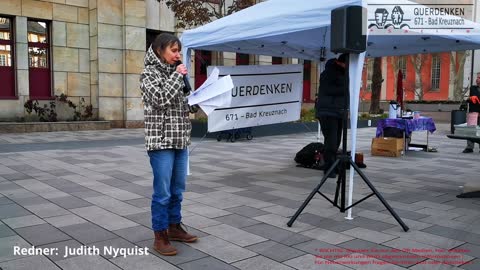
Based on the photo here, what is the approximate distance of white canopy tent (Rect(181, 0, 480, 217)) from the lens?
5.69 m

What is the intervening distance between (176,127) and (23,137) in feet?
37.3

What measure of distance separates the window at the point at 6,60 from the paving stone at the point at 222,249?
555 inches

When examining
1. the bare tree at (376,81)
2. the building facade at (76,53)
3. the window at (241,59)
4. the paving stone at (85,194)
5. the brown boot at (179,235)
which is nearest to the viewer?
the brown boot at (179,235)

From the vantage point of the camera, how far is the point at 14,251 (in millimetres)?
4078

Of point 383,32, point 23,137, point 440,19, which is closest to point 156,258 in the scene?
point 383,32

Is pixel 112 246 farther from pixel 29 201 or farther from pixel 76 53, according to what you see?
→ pixel 76 53

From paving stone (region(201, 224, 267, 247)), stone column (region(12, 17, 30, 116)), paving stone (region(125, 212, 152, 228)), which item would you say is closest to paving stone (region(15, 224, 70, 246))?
paving stone (region(125, 212, 152, 228))

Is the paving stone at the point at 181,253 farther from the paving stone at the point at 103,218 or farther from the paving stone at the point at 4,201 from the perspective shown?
the paving stone at the point at 4,201

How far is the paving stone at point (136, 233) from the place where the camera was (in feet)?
14.7

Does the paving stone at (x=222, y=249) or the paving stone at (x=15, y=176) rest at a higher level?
the paving stone at (x=15, y=176)

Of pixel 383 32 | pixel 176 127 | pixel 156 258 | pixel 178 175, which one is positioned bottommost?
pixel 156 258

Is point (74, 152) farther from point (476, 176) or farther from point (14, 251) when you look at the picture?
point (476, 176)

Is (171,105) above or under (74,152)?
above

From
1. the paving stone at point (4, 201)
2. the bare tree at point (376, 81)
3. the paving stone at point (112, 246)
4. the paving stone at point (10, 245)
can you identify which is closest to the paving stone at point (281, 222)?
the paving stone at point (112, 246)
